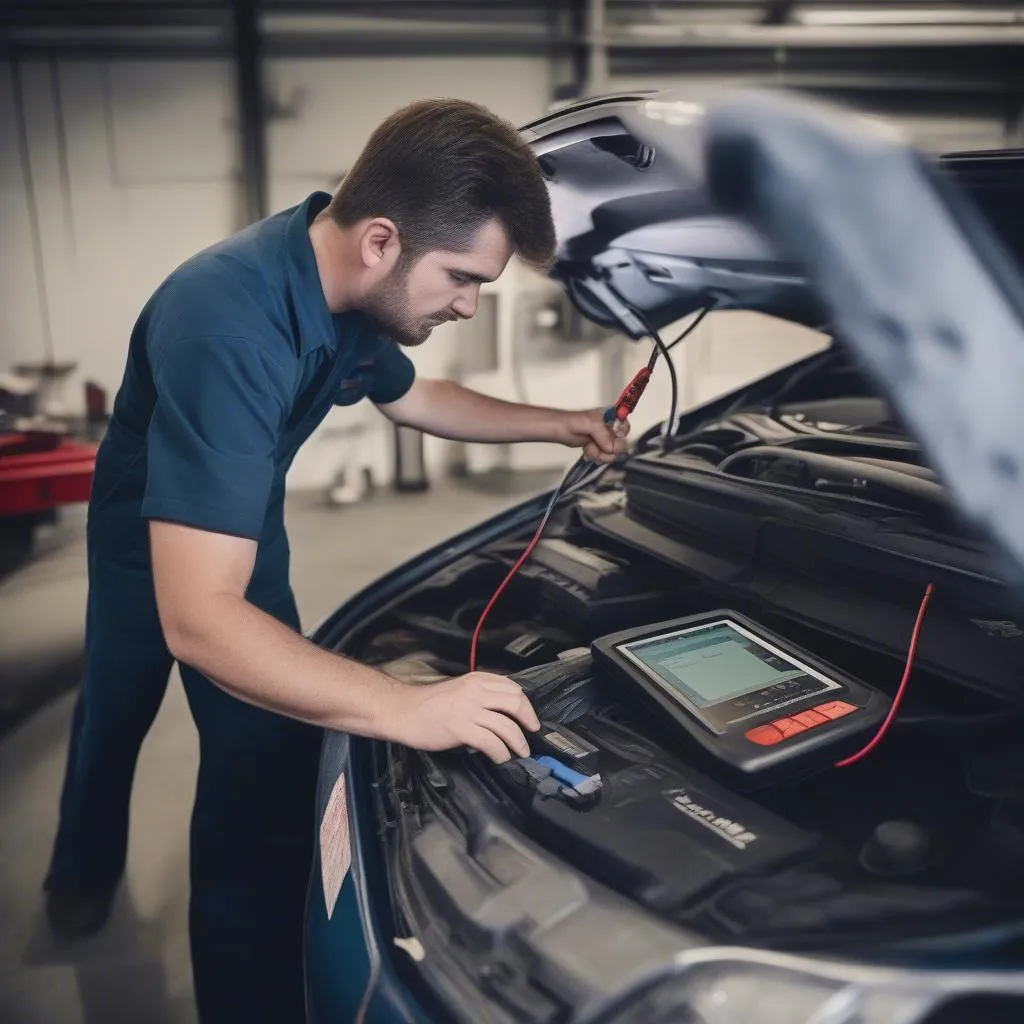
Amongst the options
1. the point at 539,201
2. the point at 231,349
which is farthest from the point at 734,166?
the point at 231,349

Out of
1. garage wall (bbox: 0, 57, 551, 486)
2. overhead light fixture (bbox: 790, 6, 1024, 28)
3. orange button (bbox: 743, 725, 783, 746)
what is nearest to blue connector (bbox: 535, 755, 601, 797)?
orange button (bbox: 743, 725, 783, 746)

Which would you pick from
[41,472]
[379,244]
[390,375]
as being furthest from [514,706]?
[41,472]

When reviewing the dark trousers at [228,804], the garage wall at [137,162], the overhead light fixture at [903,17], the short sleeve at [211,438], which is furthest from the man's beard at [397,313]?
the overhead light fixture at [903,17]

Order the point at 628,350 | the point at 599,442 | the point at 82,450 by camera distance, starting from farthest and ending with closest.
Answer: the point at 628,350 < the point at 82,450 < the point at 599,442

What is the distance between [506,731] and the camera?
0.86 meters

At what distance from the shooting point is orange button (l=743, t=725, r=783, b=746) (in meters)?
0.82

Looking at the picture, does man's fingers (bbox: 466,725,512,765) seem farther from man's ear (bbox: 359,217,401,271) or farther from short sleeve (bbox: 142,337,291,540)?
man's ear (bbox: 359,217,401,271)

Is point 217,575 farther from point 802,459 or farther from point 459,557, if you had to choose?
point 802,459

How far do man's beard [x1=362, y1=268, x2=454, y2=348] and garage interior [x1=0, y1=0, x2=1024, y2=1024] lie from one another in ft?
6.31

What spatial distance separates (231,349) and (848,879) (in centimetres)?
79

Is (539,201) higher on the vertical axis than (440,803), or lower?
higher

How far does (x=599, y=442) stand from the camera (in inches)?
55.7

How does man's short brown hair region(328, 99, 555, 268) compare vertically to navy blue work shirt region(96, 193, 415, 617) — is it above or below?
above

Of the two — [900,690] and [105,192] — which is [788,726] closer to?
[900,690]
